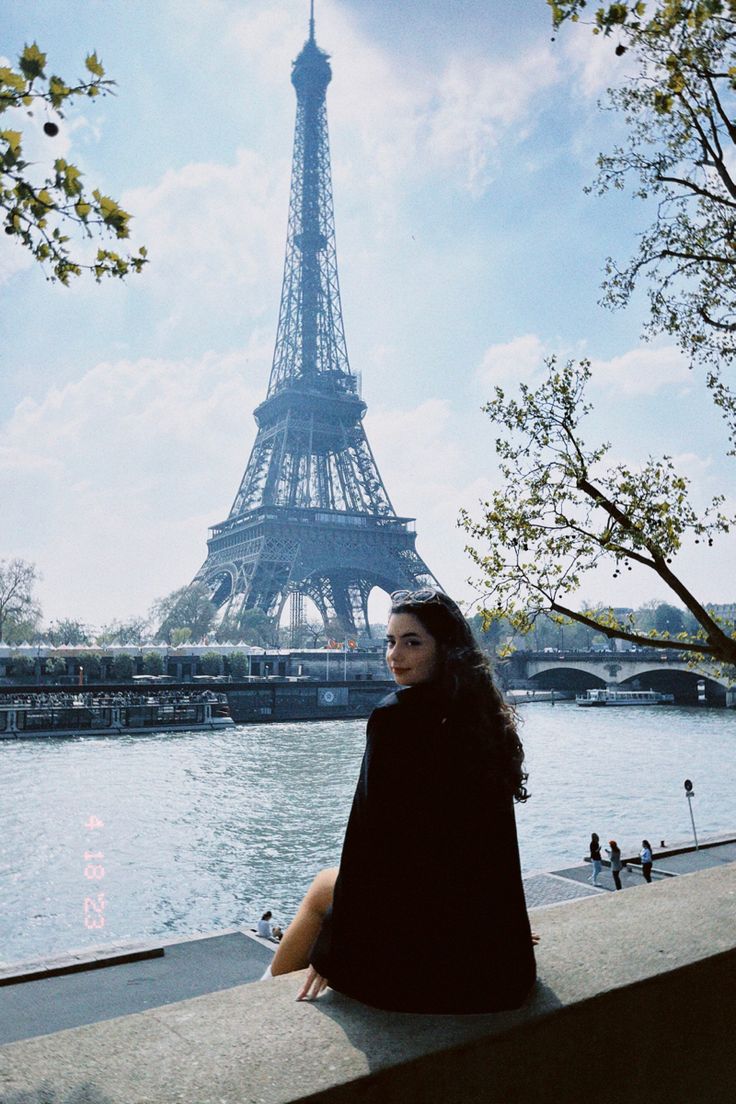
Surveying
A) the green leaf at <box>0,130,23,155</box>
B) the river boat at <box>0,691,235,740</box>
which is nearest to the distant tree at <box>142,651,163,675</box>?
the river boat at <box>0,691,235,740</box>

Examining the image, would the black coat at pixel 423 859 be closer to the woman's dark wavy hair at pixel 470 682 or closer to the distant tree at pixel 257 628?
the woman's dark wavy hair at pixel 470 682

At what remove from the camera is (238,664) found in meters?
58.5

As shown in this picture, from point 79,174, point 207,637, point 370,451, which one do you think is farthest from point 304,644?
point 79,174

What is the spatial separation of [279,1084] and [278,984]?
51cm

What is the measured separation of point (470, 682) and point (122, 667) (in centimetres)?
5825

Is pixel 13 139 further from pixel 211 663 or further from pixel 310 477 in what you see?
pixel 310 477

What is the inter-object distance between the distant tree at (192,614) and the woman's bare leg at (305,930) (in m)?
69.4

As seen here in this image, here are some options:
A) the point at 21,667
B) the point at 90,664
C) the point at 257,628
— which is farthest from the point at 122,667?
the point at 257,628

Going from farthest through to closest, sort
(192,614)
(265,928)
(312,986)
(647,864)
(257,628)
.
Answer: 1. (192,614)
2. (257,628)
3. (647,864)
4. (265,928)
5. (312,986)

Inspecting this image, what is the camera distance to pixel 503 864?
204cm

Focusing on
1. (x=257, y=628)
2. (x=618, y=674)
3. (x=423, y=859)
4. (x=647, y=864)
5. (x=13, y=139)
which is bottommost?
(x=647, y=864)

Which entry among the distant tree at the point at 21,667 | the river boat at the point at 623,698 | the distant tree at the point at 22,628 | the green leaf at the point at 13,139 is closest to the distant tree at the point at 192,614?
the distant tree at the point at 22,628

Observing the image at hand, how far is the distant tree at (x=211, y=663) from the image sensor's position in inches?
2307

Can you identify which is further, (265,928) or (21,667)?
(21,667)
